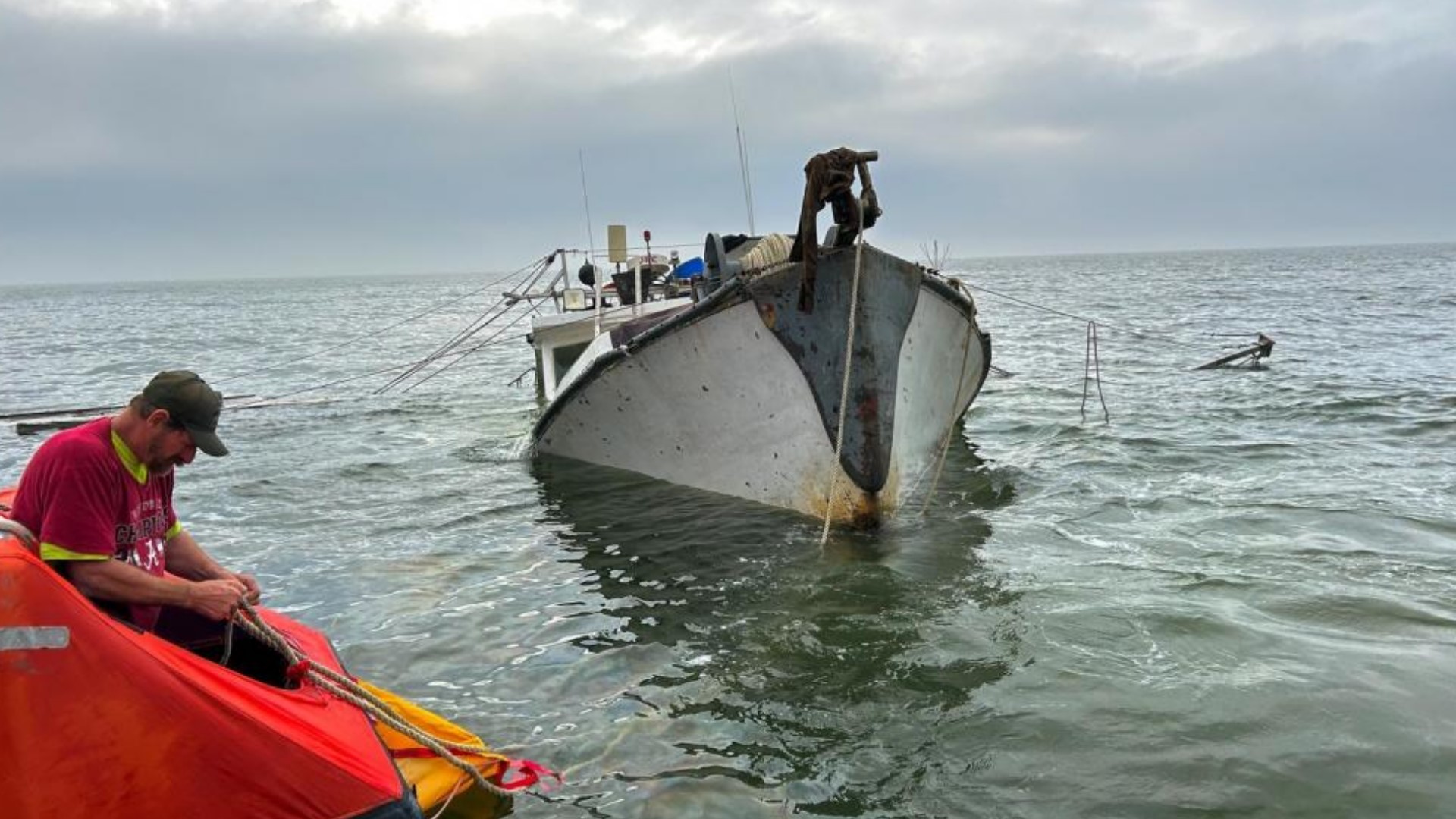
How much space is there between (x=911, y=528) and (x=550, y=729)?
13.7 feet

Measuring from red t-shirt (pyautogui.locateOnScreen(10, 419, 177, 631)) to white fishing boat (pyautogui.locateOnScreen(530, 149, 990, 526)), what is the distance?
4945 millimetres

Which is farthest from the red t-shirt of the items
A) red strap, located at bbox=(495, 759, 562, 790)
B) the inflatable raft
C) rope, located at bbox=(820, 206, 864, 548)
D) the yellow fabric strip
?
rope, located at bbox=(820, 206, 864, 548)

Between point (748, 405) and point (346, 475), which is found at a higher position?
point (748, 405)

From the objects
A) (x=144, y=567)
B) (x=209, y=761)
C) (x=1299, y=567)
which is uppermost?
(x=144, y=567)

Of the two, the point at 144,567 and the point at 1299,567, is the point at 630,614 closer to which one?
the point at 144,567

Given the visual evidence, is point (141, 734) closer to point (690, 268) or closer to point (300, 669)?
point (300, 669)

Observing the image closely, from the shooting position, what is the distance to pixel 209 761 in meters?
3.11

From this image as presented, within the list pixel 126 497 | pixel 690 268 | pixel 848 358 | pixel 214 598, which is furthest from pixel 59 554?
pixel 690 268

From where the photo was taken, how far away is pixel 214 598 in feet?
11.8

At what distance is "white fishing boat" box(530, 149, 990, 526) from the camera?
25.0ft

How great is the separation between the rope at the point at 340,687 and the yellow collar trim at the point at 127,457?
1.97 feet

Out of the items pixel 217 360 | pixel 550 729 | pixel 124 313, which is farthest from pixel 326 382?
pixel 124 313

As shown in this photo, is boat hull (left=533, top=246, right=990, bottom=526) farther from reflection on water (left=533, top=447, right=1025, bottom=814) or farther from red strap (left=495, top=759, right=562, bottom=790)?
red strap (left=495, top=759, right=562, bottom=790)

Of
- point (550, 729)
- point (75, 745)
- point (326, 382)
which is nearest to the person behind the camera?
point (75, 745)
